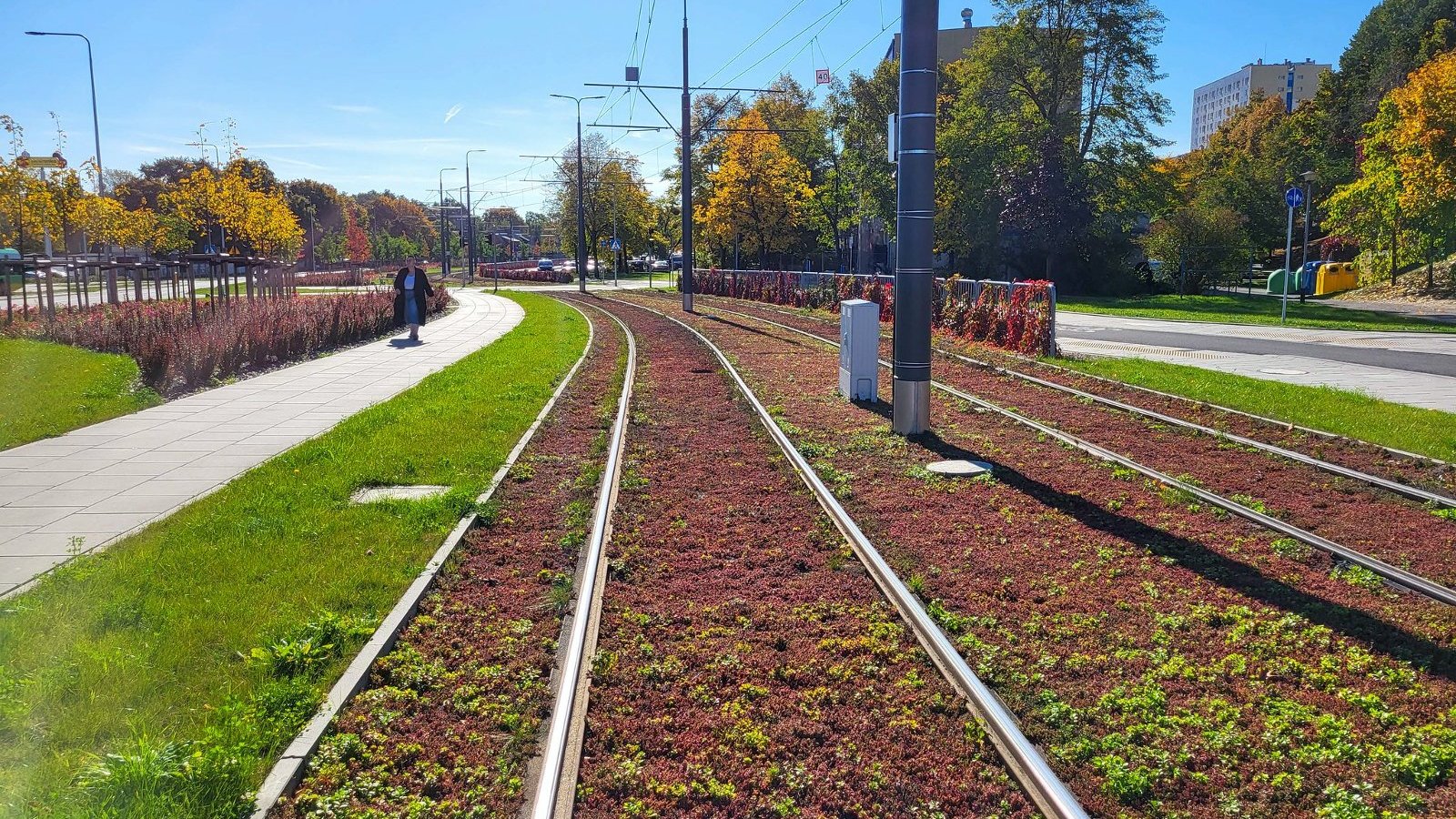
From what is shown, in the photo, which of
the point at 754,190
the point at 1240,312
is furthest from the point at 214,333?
the point at 754,190

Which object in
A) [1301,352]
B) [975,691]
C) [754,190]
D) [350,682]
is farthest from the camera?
[754,190]

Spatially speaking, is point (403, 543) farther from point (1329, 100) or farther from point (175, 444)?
point (1329, 100)

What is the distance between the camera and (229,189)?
47.6 metres

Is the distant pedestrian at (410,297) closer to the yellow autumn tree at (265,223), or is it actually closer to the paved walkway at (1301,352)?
the paved walkway at (1301,352)

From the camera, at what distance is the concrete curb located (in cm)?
361

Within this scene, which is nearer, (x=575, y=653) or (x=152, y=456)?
(x=575, y=653)

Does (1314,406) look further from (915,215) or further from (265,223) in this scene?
(265,223)

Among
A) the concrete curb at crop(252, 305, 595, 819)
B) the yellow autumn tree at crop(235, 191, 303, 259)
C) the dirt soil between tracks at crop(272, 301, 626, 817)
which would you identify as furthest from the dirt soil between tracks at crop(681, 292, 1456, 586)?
the yellow autumn tree at crop(235, 191, 303, 259)

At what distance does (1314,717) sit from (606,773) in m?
2.90

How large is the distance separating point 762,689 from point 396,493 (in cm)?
475

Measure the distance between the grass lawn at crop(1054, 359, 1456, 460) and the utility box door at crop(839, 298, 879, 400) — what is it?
158 inches

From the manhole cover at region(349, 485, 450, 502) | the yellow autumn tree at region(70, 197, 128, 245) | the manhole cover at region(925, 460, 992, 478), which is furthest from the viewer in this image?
the yellow autumn tree at region(70, 197, 128, 245)

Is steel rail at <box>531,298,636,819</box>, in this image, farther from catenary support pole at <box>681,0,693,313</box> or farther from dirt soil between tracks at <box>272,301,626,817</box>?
catenary support pole at <box>681,0,693,313</box>

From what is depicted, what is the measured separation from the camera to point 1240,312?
3478 centimetres
